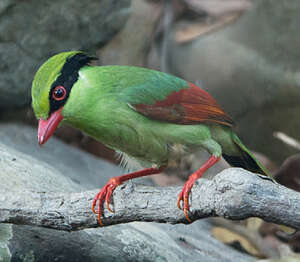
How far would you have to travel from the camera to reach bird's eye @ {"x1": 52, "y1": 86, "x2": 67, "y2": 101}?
347 centimetres

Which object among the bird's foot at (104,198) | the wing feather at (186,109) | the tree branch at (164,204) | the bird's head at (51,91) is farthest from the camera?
the wing feather at (186,109)

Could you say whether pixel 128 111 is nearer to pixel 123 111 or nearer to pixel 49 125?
pixel 123 111

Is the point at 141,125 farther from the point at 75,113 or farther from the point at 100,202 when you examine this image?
the point at 100,202

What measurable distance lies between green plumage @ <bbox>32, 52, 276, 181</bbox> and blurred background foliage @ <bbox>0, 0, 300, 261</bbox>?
0.86 ft

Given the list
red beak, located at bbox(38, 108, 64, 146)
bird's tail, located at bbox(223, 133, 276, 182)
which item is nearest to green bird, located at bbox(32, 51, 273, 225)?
red beak, located at bbox(38, 108, 64, 146)

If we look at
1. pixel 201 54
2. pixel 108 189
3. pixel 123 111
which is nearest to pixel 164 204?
pixel 108 189

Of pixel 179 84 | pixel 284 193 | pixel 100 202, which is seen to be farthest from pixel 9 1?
pixel 284 193

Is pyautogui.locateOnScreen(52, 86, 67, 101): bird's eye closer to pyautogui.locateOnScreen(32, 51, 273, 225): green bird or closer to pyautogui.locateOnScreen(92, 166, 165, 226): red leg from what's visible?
pyautogui.locateOnScreen(32, 51, 273, 225): green bird

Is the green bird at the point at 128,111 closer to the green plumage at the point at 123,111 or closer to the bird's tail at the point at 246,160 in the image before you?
the green plumage at the point at 123,111

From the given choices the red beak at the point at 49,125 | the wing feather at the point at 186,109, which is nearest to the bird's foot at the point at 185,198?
the wing feather at the point at 186,109

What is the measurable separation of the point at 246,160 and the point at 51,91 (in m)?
1.76

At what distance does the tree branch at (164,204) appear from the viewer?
2.68m

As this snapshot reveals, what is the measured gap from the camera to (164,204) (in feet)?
10.1

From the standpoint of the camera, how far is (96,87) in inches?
143
